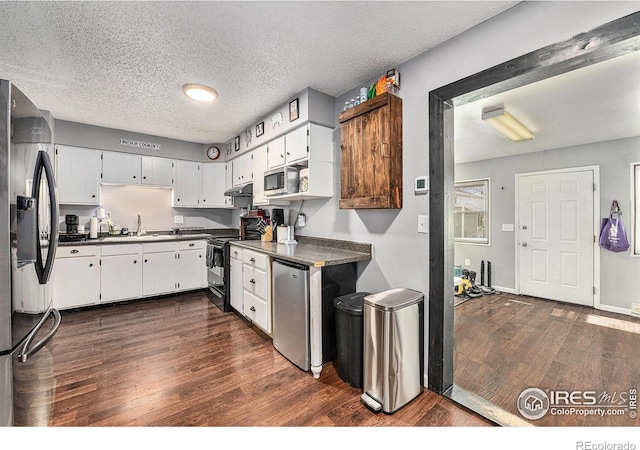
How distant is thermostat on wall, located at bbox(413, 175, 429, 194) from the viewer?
1991 millimetres

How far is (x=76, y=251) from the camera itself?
134 inches

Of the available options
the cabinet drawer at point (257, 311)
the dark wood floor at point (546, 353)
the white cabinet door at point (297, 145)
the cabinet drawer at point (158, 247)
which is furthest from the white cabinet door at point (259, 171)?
the dark wood floor at point (546, 353)

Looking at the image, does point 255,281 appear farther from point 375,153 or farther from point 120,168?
point 120,168

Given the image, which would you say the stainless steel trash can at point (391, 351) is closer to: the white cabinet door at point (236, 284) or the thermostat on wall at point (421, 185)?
the thermostat on wall at point (421, 185)

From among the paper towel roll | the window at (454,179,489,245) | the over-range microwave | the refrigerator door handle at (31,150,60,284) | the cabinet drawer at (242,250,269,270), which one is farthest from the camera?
the window at (454,179,489,245)

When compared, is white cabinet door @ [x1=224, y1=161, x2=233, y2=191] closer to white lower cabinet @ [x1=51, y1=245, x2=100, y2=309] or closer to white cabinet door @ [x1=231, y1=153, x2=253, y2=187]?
white cabinet door @ [x1=231, y1=153, x2=253, y2=187]

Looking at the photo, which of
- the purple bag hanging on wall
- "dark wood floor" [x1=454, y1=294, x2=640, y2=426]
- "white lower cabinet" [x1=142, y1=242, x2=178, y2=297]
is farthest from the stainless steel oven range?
the purple bag hanging on wall

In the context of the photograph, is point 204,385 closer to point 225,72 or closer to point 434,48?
point 225,72

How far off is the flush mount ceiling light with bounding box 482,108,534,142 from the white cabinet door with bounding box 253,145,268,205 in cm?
261

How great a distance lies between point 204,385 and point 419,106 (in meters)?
2.66

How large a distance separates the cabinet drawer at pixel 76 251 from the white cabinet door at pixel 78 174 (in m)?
0.72

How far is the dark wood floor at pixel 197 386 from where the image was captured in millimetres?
1643

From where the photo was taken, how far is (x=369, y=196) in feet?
7.25

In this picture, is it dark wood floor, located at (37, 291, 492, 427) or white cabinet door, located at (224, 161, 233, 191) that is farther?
white cabinet door, located at (224, 161, 233, 191)
